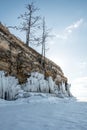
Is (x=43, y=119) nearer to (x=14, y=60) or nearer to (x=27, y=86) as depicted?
(x=27, y=86)

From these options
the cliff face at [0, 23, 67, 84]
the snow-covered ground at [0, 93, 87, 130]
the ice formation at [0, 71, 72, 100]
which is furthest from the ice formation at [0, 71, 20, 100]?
the snow-covered ground at [0, 93, 87, 130]

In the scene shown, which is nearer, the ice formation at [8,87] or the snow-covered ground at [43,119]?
the snow-covered ground at [43,119]

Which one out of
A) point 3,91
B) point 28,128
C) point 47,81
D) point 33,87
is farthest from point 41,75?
point 28,128

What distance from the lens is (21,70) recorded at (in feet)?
65.0

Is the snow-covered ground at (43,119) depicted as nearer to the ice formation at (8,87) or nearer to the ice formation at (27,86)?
the ice formation at (8,87)

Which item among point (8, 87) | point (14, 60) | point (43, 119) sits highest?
point (14, 60)

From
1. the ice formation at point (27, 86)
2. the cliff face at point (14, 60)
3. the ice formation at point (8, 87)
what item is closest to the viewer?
the ice formation at point (8, 87)

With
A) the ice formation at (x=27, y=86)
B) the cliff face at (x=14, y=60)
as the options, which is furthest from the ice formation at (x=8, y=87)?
the cliff face at (x=14, y=60)

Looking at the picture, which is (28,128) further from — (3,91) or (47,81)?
(47,81)

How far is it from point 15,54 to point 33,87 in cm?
406

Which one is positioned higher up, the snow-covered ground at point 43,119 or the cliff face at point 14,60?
the cliff face at point 14,60

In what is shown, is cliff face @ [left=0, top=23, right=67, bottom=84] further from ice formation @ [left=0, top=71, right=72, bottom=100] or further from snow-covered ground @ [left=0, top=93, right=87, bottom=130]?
snow-covered ground @ [left=0, top=93, right=87, bottom=130]

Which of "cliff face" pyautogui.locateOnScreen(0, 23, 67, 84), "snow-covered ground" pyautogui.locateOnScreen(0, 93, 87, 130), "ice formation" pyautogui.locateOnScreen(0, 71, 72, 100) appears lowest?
"snow-covered ground" pyautogui.locateOnScreen(0, 93, 87, 130)

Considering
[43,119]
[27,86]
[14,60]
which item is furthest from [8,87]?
[43,119]
